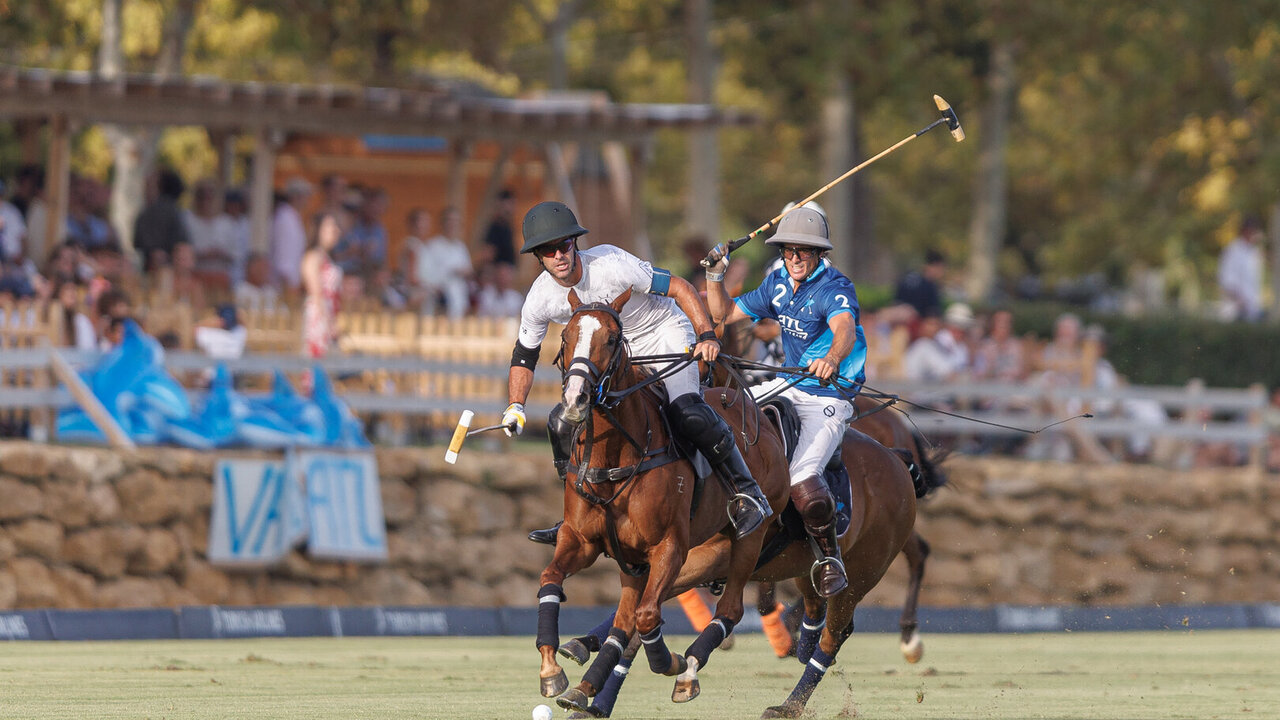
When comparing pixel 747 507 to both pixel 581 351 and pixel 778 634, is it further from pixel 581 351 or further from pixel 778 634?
pixel 778 634

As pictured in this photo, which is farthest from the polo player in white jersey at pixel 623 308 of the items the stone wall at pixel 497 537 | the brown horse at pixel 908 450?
the stone wall at pixel 497 537

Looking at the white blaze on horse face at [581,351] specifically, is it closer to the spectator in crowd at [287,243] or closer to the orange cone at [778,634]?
the orange cone at [778,634]

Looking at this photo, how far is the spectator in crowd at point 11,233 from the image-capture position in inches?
480

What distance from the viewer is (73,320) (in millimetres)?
11500

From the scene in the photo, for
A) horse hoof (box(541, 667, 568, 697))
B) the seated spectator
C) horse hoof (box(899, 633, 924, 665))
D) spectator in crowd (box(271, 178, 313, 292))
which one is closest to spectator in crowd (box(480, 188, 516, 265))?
the seated spectator

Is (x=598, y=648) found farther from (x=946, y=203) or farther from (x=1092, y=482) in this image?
(x=946, y=203)

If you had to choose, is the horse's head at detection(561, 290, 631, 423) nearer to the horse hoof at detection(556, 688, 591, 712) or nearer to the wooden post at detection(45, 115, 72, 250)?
the horse hoof at detection(556, 688, 591, 712)

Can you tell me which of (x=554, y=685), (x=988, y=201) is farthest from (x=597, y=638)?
(x=988, y=201)

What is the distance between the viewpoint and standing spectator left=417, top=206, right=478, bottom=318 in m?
14.2

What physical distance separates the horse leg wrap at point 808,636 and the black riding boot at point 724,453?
3.10 ft

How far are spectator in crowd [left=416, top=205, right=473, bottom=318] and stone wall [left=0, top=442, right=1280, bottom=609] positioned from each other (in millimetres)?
1658

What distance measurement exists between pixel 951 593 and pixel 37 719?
9237 millimetres

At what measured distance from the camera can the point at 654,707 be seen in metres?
7.84

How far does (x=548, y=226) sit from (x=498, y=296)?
769cm
